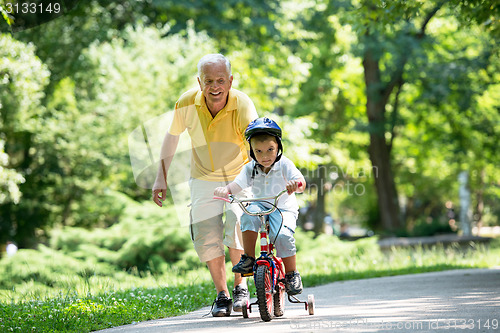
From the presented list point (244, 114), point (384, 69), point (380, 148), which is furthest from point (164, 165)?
point (380, 148)

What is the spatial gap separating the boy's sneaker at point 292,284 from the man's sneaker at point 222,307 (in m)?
0.71

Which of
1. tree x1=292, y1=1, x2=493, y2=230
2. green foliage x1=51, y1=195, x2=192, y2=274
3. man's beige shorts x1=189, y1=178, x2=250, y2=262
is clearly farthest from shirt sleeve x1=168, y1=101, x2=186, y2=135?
tree x1=292, y1=1, x2=493, y2=230

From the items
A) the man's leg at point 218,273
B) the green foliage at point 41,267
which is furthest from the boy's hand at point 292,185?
the green foliage at point 41,267

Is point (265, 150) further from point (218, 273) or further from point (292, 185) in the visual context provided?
point (218, 273)

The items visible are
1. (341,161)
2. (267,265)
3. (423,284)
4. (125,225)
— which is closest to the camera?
(267,265)

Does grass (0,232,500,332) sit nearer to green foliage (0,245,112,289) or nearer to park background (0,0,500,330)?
park background (0,0,500,330)

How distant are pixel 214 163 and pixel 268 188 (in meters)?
0.72

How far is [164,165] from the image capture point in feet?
19.2

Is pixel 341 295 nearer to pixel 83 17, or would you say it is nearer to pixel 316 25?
pixel 83 17

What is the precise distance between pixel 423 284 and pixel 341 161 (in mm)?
20857

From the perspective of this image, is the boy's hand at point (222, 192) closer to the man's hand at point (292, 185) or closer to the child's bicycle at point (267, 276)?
the child's bicycle at point (267, 276)

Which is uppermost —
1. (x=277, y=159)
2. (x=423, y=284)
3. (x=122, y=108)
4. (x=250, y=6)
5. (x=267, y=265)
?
(x=250, y=6)

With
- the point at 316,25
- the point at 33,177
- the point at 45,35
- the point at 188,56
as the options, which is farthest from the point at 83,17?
the point at 316,25

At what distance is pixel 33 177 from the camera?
22.0 m
